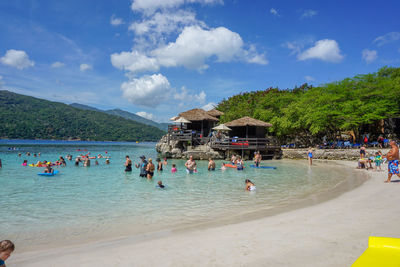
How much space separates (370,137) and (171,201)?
3118cm

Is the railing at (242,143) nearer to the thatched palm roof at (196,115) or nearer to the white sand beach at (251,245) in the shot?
the thatched palm roof at (196,115)

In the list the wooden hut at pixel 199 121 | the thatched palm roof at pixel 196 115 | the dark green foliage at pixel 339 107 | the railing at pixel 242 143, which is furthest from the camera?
the wooden hut at pixel 199 121

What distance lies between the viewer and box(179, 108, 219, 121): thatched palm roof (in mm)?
30344

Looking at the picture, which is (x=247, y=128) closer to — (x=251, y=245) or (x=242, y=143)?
(x=242, y=143)

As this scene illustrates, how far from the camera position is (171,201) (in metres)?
8.68

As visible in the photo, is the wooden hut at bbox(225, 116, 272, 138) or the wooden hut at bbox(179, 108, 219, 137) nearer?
the wooden hut at bbox(225, 116, 272, 138)

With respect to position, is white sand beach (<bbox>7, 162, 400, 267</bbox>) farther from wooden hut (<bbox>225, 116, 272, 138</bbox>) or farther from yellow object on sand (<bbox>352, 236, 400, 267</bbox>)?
wooden hut (<bbox>225, 116, 272, 138</bbox>)

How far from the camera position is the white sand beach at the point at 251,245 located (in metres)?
3.70

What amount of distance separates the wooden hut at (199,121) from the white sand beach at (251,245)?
2507 centimetres

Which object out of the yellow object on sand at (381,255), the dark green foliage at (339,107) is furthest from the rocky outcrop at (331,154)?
the yellow object on sand at (381,255)

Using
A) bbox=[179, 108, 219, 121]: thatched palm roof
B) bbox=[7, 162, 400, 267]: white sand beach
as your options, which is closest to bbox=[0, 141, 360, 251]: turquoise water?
bbox=[7, 162, 400, 267]: white sand beach

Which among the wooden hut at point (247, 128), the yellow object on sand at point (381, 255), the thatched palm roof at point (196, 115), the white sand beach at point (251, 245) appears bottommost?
the white sand beach at point (251, 245)

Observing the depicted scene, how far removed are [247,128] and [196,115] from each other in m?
7.36

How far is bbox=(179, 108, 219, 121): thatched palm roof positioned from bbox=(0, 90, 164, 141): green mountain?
337 ft
